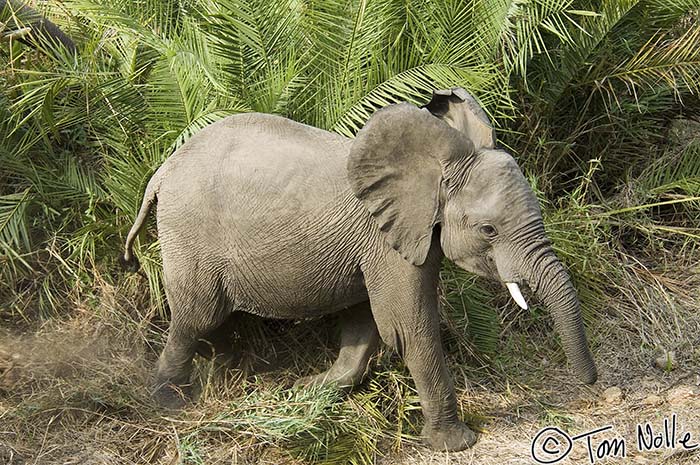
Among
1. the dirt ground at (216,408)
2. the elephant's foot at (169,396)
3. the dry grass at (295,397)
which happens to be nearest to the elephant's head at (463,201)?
the dirt ground at (216,408)

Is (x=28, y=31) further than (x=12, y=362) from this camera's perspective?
Yes

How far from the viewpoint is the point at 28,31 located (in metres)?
5.75

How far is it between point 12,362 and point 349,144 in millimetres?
2361

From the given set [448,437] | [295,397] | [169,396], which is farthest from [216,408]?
[448,437]

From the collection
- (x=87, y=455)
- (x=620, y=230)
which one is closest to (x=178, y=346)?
(x=87, y=455)

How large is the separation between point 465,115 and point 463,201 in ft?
1.58

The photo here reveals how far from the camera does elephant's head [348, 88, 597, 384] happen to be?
4207 mm

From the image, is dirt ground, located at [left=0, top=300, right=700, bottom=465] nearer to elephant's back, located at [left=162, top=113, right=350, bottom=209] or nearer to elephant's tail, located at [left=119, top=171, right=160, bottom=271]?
elephant's tail, located at [left=119, top=171, right=160, bottom=271]

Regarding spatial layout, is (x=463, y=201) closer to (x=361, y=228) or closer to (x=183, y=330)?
(x=361, y=228)

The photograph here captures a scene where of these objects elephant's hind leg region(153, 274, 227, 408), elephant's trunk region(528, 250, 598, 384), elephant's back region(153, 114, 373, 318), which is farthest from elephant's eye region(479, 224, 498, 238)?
elephant's hind leg region(153, 274, 227, 408)

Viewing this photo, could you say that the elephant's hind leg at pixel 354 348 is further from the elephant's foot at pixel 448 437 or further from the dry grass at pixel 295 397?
the elephant's foot at pixel 448 437

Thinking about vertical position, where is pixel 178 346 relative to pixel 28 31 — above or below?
below

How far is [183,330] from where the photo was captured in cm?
496

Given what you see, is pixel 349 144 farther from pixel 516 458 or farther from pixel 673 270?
pixel 673 270
